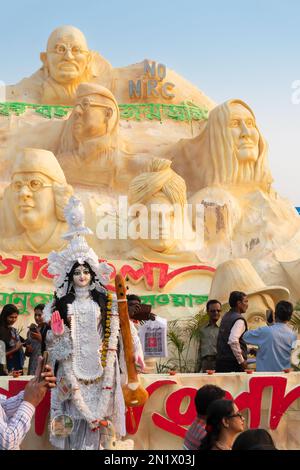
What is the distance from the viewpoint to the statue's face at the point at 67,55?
1858 cm

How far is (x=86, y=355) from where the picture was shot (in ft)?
26.5

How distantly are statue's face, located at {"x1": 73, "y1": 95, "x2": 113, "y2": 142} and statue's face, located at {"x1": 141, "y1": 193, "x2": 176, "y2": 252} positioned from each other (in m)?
1.89

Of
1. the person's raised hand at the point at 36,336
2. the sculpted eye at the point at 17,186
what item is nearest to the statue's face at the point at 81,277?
the person's raised hand at the point at 36,336

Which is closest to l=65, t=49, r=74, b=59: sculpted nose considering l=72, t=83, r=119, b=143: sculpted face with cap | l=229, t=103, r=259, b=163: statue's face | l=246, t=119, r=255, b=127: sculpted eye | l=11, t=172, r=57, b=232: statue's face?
l=72, t=83, r=119, b=143: sculpted face with cap

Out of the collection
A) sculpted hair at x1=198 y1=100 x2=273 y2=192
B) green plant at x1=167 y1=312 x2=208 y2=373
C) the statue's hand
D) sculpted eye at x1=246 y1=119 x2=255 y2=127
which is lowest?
the statue's hand

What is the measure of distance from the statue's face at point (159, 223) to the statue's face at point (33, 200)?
1370 millimetres

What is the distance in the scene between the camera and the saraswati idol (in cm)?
797

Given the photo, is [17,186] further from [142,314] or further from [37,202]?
[142,314]

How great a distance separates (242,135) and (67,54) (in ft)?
13.2

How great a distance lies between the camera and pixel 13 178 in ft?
48.9

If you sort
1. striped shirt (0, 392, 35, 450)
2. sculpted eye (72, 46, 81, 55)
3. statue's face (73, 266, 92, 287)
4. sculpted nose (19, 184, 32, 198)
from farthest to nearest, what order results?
sculpted eye (72, 46, 81, 55)
sculpted nose (19, 184, 32, 198)
statue's face (73, 266, 92, 287)
striped shirt (0, 392, 35, 450)

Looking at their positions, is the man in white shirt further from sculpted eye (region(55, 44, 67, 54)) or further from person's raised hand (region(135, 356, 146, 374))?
sculpted eye (region(55, 44, 67, 54))
